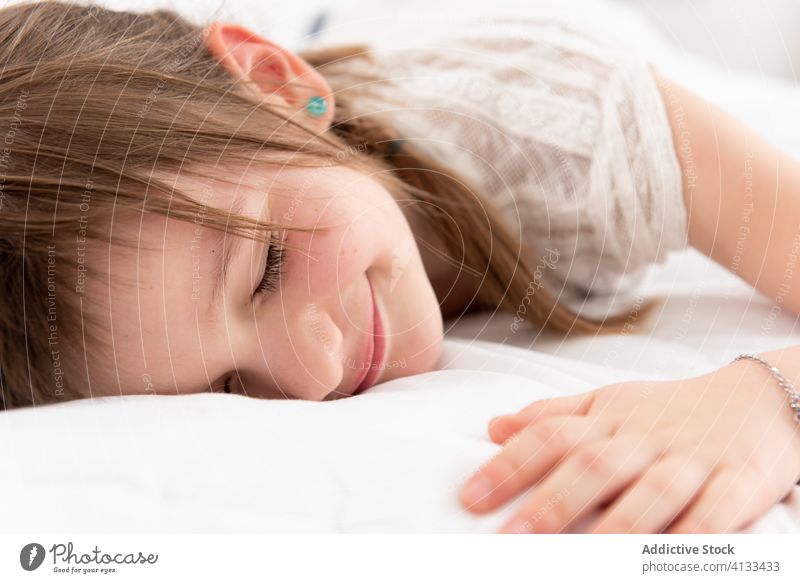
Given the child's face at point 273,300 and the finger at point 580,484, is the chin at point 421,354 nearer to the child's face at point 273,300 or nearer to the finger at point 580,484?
the child's face at point 273,300

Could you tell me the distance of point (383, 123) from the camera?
1.63ft

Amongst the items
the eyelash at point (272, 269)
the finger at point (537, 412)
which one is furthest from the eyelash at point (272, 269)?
the finger at point (537, 412)

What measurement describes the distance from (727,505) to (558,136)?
25cm

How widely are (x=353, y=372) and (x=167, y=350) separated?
0.10 meters

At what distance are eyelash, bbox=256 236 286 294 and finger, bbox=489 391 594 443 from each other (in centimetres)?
13

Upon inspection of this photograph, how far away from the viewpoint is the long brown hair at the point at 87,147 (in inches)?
13.4

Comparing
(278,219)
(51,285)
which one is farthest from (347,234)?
(51,285)

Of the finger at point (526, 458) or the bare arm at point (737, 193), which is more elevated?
the bare arm at point (737, 193)

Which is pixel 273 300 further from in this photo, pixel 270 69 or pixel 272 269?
pixel 270 69

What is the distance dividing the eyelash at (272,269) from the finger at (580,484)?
16 cm

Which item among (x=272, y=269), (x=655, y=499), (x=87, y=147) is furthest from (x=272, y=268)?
(x=655, y=499)

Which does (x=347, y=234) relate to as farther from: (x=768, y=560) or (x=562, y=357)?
(x=768, y=560)

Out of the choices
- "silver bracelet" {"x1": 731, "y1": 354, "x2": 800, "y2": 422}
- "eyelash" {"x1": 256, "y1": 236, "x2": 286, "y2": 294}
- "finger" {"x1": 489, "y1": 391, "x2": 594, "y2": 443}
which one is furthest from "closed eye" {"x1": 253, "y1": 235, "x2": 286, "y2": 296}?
"silver bracelet" {"x1": 731, "y1": 354, "x2": 800, "y2": 422}

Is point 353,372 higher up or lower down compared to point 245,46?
lower down
